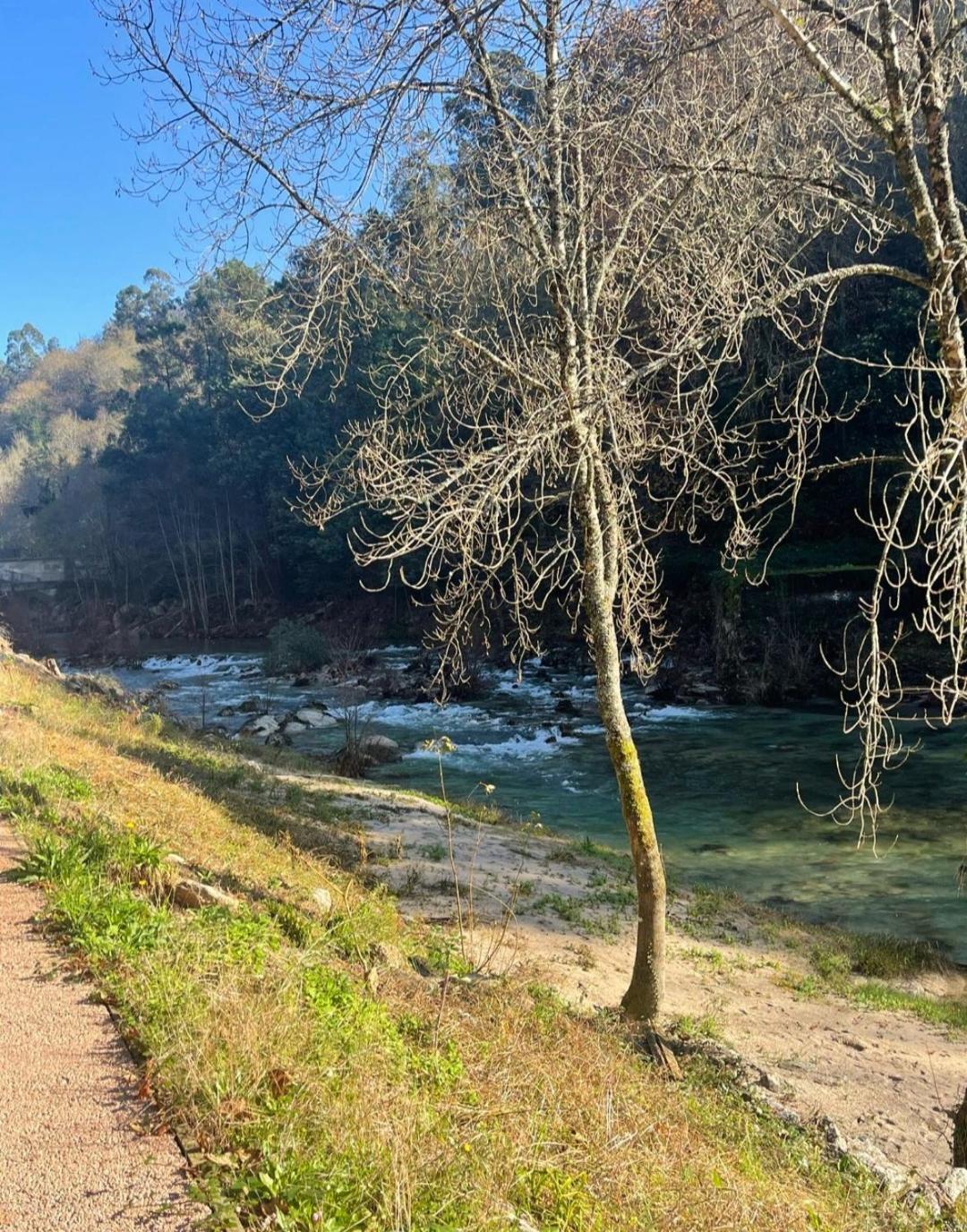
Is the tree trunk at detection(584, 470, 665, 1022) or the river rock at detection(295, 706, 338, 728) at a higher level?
the tree trunk at detection(584, 470, 665, 1022)

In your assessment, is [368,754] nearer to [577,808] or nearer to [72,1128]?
[577,808]

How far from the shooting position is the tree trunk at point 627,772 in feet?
19.2

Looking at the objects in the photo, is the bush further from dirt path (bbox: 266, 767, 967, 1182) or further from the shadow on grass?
dirt path (bbox: 266, 767, 967, 1182)

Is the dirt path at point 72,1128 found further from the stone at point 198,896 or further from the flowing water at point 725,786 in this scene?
the flowing water at point 725,786

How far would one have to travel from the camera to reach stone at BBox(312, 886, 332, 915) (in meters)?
6.66

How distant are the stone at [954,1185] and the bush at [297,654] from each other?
28223 mm

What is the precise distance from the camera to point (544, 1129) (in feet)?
10.9

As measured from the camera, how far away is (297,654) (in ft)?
104

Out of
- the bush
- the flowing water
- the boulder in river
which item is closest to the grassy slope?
the flowing water

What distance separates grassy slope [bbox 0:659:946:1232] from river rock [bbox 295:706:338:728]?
15.6 meters

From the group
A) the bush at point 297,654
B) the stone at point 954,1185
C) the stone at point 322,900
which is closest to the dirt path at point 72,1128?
the stone at point 322,900

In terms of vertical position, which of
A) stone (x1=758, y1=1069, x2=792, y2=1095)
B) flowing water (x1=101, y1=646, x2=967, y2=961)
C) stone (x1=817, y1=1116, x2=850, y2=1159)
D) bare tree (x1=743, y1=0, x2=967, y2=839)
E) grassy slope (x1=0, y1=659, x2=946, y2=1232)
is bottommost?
flowing water (x1=101, y1=646, x2=967, y2=961)

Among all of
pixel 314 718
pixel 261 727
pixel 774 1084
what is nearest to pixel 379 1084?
pixel 774 1084

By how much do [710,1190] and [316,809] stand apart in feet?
28.9
